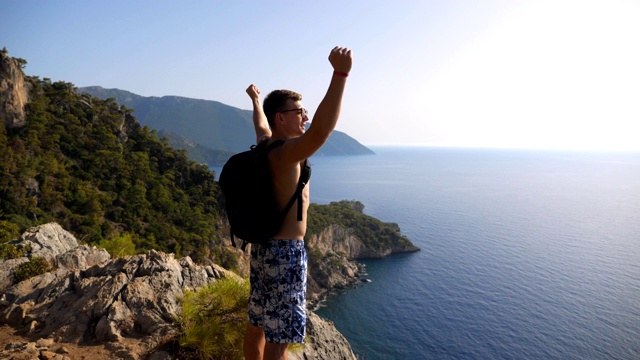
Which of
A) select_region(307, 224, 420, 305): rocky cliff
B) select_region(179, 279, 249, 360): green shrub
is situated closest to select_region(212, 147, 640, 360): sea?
select_region(307, 224, 420, 305): rocky cliff

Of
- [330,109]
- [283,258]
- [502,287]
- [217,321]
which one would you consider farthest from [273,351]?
[502,287]

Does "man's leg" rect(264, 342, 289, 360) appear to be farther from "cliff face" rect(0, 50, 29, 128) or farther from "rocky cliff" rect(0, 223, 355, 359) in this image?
"cliff face" rect(0, 50, 29, 128)

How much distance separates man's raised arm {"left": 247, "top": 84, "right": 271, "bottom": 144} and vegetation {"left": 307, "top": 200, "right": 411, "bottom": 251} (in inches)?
2495

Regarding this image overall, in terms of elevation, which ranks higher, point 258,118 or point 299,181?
point 258,118

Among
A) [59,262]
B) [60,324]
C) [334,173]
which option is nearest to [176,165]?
[59,262]

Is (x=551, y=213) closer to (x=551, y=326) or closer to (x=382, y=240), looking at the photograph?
(x=382, y=240)

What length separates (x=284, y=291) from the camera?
269 centimetres

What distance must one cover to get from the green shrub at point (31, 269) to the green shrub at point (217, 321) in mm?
4221

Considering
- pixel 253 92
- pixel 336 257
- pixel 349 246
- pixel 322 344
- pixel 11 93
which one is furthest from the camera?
pixel 349 246

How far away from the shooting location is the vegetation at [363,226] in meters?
70.8

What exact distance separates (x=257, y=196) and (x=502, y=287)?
198 feet

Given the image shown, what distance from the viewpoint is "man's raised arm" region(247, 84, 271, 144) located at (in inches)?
133

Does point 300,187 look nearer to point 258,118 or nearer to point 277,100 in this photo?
point 277,100

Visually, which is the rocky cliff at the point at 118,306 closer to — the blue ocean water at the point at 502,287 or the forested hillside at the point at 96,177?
the forested hillside at the point at 96,177
